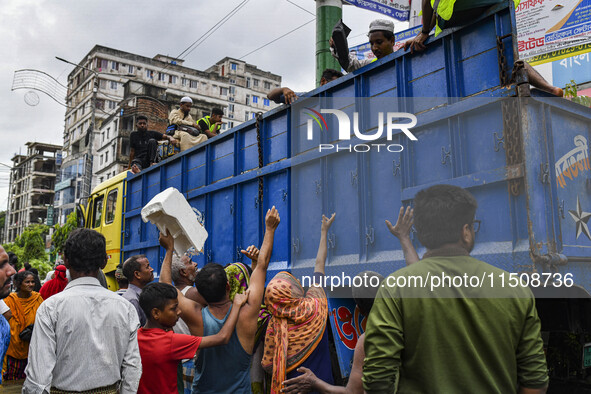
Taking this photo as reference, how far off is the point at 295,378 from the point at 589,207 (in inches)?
81.2

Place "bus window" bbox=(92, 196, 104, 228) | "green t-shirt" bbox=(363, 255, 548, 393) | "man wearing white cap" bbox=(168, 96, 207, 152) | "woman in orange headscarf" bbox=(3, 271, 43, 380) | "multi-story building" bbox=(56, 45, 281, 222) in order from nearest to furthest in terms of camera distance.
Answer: "green t-shirt" bbox=(363, 255, 548, 393), "woman in orange headscarf" bbox=(3, 271, 43, 380), "man wearing white cap" bbox=(168, 96, 207, 152), "bus window" bbox=(92, 196, 104, 228), "multi-story building" bbox=(56, 45, 281, 222)

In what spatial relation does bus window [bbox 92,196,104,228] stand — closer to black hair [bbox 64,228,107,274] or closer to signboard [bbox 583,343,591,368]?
black hair [bbox 64,228,107,274]

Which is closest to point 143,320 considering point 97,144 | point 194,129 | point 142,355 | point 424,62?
point 142,355

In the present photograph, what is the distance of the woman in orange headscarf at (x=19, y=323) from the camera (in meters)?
5.44

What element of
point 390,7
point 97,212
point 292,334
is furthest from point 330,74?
point 97,212

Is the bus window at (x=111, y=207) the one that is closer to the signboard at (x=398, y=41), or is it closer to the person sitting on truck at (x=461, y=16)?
the signboard at (x=398, y=41)

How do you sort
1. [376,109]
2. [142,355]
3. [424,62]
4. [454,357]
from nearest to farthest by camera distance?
[454,357] < [142,355] < [424,62] < [376,109]

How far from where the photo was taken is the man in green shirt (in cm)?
166

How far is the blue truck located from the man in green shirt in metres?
1.00

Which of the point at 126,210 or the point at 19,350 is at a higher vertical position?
the point at 126,210

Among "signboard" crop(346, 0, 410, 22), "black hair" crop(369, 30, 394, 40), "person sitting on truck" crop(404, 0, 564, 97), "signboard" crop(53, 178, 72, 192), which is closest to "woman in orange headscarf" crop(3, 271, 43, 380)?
"black hair" crop(369, 30, 394, 40)

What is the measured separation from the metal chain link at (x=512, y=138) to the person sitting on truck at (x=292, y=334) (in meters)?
1.30

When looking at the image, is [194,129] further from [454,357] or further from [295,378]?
[454,357]

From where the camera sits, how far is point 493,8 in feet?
9.47
